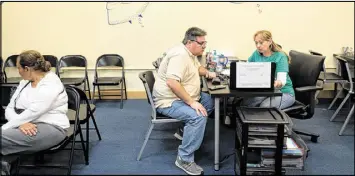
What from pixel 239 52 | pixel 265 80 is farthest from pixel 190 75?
pixel 239 52

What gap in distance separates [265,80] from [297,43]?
247cm

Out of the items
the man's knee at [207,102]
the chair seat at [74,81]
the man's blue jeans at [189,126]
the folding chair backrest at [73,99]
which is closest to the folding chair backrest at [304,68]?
the man's knee at [207,102]

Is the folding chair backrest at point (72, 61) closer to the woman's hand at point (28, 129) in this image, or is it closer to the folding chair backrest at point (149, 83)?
the folding chair backrest at point (149, 83)

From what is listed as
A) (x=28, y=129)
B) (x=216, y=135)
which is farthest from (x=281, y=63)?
(x=28, y=129)

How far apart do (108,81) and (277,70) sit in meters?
2.37

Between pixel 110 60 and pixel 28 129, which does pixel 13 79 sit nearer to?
pixel 110 60

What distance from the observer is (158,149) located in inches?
122

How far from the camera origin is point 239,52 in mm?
4750

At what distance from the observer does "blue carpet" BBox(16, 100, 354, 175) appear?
2.63 metres

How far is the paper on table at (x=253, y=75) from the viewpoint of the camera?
242cm

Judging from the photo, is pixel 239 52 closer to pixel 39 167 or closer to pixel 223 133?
pixel 223 133

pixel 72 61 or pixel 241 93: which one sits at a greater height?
pixel 72 61

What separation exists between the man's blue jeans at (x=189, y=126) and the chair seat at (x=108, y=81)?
1.93m

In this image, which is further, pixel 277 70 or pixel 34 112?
pixel 277 70
